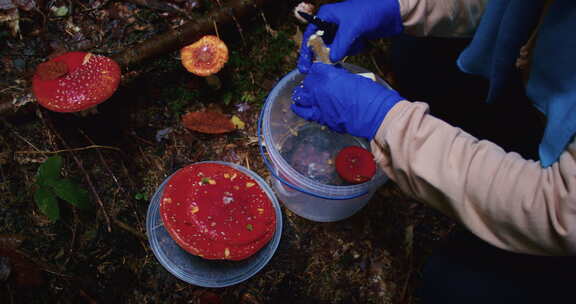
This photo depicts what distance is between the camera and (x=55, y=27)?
2.58 metres

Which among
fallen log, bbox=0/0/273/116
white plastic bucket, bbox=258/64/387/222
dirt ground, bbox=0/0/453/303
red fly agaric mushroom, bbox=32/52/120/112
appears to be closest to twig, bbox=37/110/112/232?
dirt ground, bbox=0/0/453/303

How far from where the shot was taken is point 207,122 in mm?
2508

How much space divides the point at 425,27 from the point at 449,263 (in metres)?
1.26

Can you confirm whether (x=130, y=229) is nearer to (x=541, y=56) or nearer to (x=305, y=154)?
(x=305, y=154)

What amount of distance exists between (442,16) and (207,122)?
1583 mm

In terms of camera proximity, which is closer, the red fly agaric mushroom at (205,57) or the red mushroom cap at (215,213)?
the red mushroom cap at (215,213)

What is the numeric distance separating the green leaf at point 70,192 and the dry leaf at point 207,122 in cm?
77

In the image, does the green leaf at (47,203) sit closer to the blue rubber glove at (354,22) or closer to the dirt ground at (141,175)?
the dirt ground at (141,175)

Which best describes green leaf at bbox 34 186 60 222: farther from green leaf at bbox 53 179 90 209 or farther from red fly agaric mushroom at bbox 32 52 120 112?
red fly agaric mushroom at bbox 32 52 120 112

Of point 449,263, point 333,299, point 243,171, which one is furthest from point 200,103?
point 449,263

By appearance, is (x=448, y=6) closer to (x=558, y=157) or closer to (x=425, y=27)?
(x=425, y=27)

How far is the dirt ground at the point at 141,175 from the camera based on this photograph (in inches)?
85.3

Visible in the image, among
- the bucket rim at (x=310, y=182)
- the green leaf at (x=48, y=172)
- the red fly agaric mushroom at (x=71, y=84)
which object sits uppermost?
the red fly agaric mushroom at (x=71, y=84)

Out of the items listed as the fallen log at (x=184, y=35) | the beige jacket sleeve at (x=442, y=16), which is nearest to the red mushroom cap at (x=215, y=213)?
the fallen log at (x=184, y=35)
